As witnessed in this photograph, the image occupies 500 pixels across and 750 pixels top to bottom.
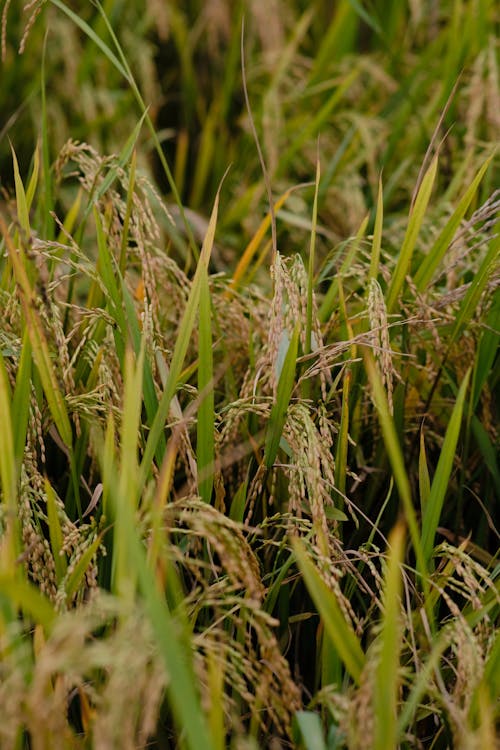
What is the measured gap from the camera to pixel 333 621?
0.78m

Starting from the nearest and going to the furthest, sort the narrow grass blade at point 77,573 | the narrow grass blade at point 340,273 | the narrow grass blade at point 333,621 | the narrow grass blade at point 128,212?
the narrow grass blade at point 333,621
the narrow grass blade at point 77,573
the narrow grass blade at point 128,212
the narrow grass blade at point 340,273

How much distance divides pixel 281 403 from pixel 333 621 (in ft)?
0.99

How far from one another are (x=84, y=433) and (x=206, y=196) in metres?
1.20

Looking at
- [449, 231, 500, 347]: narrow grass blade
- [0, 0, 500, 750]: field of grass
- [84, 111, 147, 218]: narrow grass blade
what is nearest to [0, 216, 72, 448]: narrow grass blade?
[0, 0, 500, 750]: field of grass

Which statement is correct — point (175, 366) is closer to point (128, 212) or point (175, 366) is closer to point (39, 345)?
point (39, 345)

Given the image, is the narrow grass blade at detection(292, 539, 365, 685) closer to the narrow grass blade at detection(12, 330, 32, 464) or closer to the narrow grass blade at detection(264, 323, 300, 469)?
the narrow grass blade at detection(264, 323, 300, 469)

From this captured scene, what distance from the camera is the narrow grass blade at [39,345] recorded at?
905 mm

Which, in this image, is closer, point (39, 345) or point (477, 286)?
point (39, 345)

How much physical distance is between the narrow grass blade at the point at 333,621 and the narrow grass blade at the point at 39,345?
0.35 m

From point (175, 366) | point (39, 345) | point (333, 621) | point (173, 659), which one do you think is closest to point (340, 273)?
point (175, 366)

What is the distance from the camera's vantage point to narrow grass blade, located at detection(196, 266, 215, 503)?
3.25 feet

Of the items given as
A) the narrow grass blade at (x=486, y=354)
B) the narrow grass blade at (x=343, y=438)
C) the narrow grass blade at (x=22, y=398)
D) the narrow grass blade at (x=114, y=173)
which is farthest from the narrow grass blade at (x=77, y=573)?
the narrow grass blade at (x=486, y=354)

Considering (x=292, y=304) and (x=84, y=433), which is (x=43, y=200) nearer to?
(x=84, y=433)

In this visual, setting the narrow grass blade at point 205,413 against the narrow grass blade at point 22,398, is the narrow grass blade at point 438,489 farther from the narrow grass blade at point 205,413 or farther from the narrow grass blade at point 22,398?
the narrow grass blade at point 22,398
